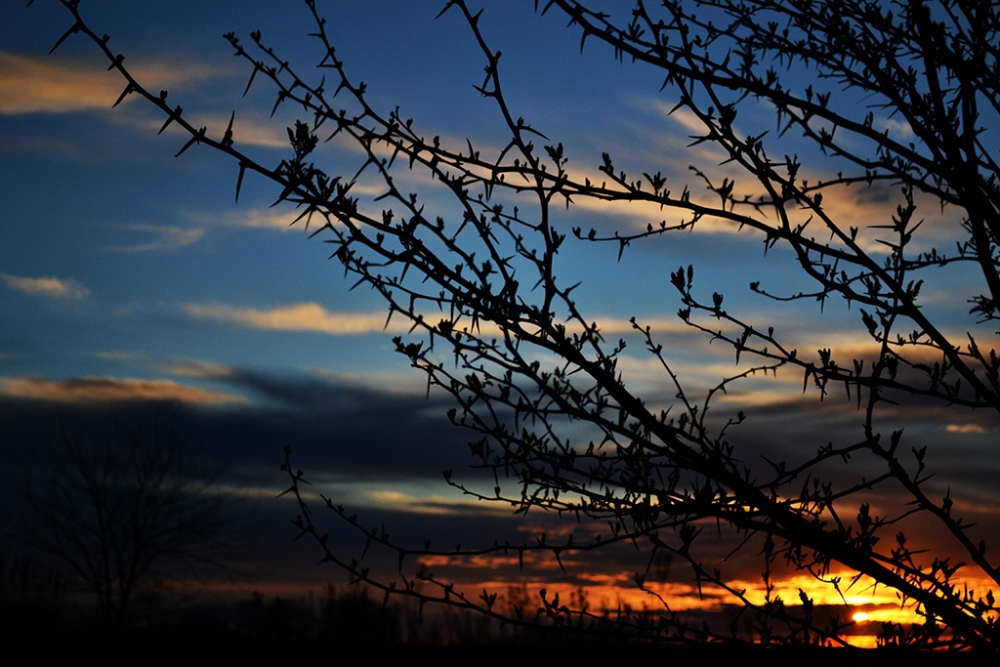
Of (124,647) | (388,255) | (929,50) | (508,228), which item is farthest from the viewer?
(124,647)

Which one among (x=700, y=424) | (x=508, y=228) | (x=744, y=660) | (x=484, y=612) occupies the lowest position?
(x=744, y=660)

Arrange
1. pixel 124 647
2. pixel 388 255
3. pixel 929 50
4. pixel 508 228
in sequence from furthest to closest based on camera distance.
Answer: pixel 124 647 < pixel 508 228 < pixel 929 50 < pixel 388 255

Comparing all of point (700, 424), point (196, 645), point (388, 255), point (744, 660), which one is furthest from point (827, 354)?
point (196, 645)

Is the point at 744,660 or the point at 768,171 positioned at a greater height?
the point at 768,171

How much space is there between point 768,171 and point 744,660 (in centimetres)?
178

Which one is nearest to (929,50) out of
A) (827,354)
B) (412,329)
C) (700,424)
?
(827,354)

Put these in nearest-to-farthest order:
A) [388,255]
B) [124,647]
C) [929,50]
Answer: [388,255]
[929,50]
[124,647]

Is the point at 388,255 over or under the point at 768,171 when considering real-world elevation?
under

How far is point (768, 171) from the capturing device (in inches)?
115

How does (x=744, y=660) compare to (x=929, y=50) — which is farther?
(x=744, y=660)

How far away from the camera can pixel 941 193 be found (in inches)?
114

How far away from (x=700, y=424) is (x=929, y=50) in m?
1.48

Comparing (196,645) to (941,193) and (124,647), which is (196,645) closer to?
(124,647)

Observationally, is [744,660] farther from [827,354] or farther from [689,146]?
[689,146]
